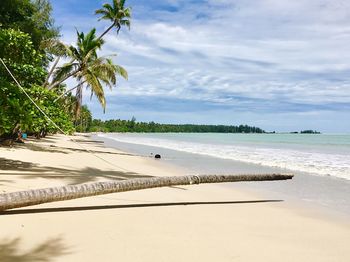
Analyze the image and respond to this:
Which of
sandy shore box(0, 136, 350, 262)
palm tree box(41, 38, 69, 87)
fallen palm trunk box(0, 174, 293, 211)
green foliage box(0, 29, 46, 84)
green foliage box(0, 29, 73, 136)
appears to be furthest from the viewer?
palm tree box(41, 38, 69, 87)

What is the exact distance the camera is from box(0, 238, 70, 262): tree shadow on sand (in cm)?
385

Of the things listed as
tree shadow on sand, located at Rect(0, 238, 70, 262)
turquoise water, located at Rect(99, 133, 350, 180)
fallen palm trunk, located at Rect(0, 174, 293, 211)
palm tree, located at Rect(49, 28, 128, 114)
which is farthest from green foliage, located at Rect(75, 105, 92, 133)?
tree shadow on sand, located at Rect(0, 238, 70, 262)

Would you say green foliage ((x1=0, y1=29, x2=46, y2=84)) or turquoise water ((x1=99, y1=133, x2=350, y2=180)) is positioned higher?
green foliage ((x1=0, y1=29, x2=46, y2=84))

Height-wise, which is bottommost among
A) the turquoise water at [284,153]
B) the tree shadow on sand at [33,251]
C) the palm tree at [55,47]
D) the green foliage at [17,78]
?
the tree shadow on sand at [33,251]

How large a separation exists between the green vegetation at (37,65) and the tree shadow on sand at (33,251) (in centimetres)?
571

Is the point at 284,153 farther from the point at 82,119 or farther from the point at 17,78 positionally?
the point at 82,119

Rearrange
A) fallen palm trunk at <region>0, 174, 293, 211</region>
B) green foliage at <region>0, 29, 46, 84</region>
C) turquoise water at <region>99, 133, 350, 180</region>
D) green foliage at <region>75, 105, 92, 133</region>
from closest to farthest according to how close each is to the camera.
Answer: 1. fallen palm trunk at <region>0, 174, 293, 211</region>
2. green foliage at <region>0, 29, 46, 84</region>
3. turquoise water at <region>99, 133, 350, 180</region>
4. green foliage at <region>75, 105, 92, 133</region>

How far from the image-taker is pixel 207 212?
6789mm

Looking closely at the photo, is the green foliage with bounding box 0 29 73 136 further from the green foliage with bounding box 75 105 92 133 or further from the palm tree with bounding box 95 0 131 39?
the green foliage with bounding box 75 105 92 133

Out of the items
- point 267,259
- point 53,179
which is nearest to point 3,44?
point 53,179

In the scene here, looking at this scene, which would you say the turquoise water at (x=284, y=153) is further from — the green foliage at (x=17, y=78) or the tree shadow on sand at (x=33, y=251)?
the tree shadow on sand at (x=33, y=251)

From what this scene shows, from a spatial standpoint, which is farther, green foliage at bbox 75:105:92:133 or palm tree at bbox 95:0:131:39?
green foliage at bbox 75:105:92:133

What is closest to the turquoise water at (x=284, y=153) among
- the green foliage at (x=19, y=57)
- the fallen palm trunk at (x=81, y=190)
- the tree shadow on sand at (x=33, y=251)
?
the fallen palm trunk at (x=81, y=190)

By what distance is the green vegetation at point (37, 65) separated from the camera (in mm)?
9742
